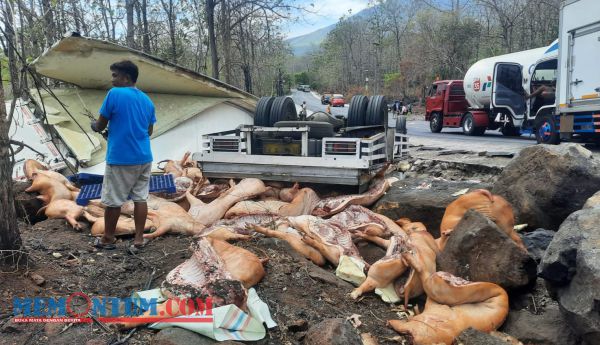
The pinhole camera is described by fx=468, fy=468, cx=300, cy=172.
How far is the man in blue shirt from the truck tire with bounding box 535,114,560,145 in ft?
38.7

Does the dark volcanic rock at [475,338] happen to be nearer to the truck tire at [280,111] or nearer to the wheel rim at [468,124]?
the truck tire at [280,111]

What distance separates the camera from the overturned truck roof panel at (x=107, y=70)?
820 cm

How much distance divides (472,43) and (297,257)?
130ft

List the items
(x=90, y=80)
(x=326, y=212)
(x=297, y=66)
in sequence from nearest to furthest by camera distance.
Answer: (x=326, y=212)
(x=90, y=80)
(x=297, y=66)

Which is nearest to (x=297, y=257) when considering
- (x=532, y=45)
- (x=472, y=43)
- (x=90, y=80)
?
(x=90, y=80)

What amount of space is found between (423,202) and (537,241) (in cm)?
137

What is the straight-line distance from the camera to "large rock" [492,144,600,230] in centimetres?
435

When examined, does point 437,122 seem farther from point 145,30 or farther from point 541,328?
point 541,328

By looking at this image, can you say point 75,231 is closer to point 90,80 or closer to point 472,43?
point 90,80

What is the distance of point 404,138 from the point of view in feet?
27.1

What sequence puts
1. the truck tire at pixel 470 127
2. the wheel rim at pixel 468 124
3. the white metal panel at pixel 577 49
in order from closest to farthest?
the white metal panel at pixel 577 49 → the truck tire at pixel 470 127 → the wheel rim at pixel 468 124

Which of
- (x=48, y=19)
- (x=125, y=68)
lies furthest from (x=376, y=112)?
(x=48, y=19)

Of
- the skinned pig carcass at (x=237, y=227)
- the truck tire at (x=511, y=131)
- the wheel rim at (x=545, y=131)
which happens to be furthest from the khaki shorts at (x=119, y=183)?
the truck tire at (x=511, y=131)

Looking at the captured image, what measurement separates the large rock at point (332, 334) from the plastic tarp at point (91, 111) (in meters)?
7.17
